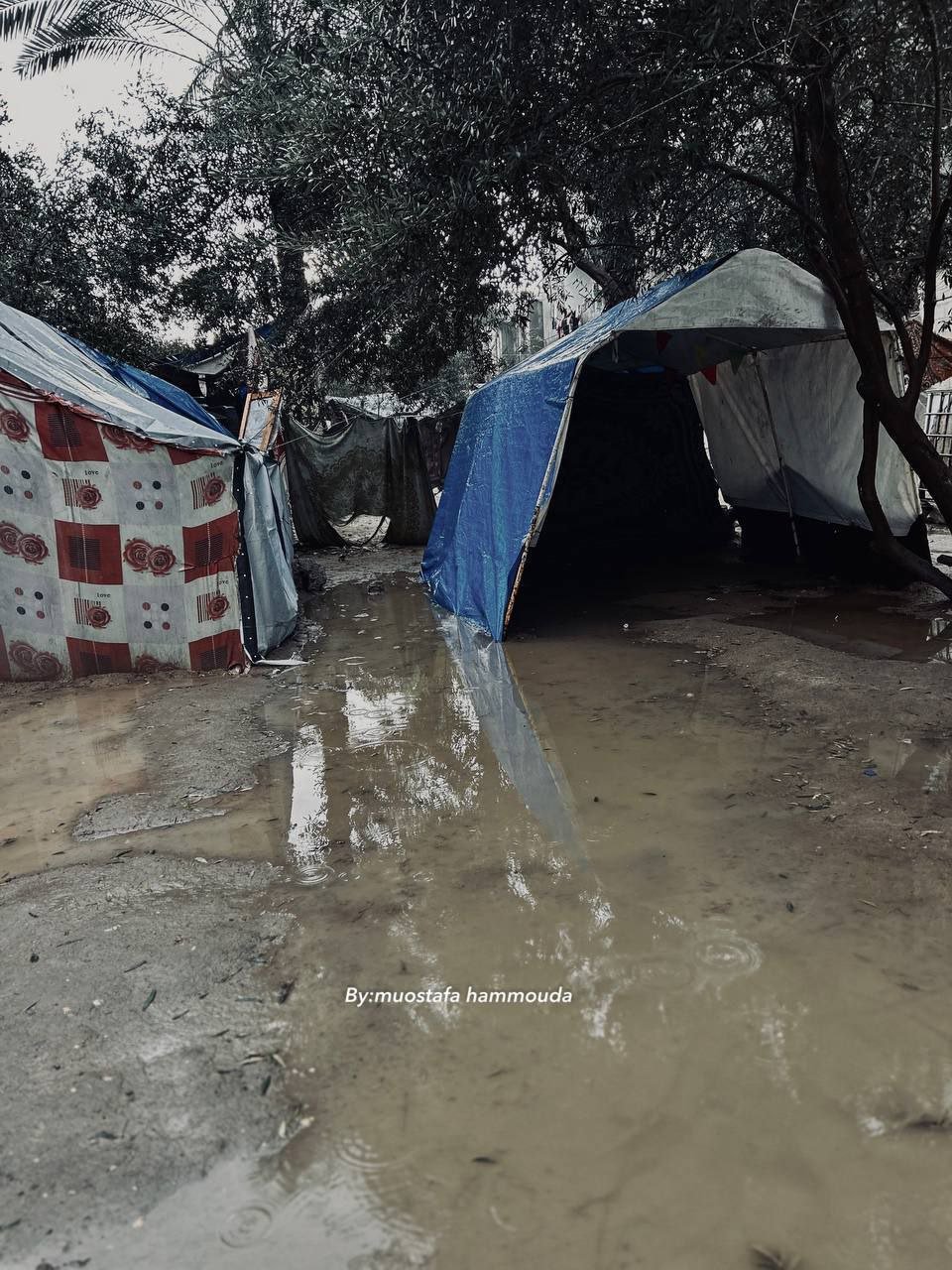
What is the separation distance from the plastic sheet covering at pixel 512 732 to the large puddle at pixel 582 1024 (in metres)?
0.03

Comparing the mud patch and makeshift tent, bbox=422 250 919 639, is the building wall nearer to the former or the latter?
makeshift tent, bbox=422 250 919 639

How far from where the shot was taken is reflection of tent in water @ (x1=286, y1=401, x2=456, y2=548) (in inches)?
478

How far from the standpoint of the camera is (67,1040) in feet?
7.68

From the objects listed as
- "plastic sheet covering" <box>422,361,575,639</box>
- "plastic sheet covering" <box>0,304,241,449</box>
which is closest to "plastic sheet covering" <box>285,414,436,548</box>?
"plastic sheet covering" <box>422,361,575,639</box>

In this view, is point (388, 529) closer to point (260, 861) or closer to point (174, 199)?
point (174, 199)

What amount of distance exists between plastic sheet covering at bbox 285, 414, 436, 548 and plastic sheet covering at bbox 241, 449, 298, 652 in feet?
15.9

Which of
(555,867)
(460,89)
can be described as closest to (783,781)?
(555,867)

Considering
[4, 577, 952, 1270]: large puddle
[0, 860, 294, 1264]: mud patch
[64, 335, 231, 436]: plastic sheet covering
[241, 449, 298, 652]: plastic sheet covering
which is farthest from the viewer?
[64, 335, 231, 436]: plastic sheet covering

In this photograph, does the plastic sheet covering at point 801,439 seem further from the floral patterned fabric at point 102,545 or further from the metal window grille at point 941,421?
the floral patterned fabric at point 102,545

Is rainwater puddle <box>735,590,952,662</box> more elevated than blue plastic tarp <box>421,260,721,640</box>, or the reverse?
blue plastic tarp <box>421,260,721,640</box>

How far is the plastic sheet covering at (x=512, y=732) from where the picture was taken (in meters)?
3.66

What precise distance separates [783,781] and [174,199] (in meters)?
10.8

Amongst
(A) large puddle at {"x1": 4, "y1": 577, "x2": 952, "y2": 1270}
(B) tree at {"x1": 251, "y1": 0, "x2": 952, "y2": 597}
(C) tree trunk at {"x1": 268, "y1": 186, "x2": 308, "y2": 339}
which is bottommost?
(A) large puddle at {"x1": 4, "y1": 577, "x2": 952, "y2": 1270}

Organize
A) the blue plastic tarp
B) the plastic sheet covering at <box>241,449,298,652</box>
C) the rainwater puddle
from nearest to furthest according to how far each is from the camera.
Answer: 1. the rainwater puddle
2. the plastic sheet covering at <box>241,449,298,652</box>
3. the blue plastic tarp
